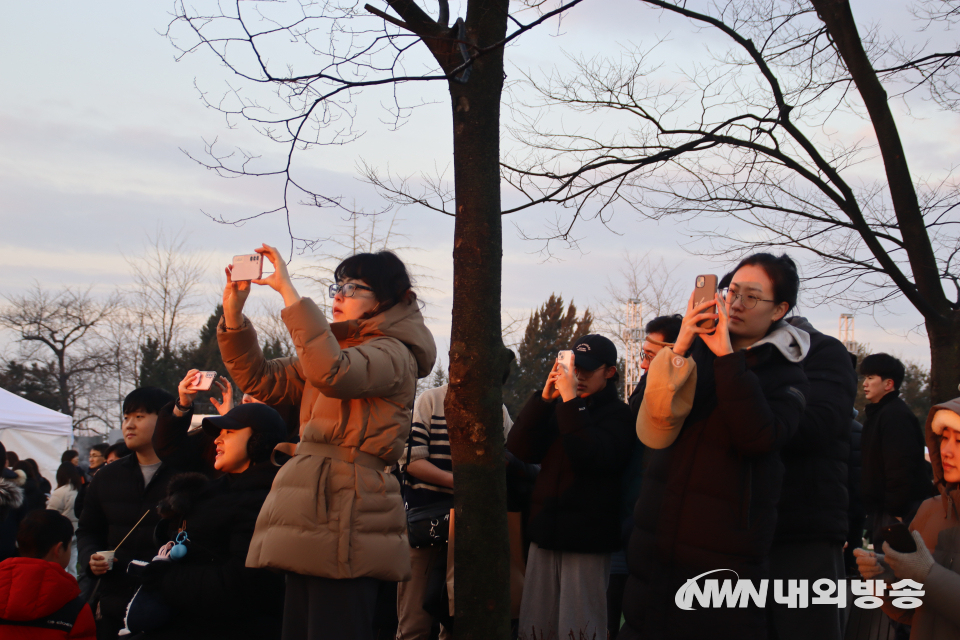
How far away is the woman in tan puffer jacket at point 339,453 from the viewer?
9.41 ft

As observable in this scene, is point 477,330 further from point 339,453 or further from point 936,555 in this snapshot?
point 936,555

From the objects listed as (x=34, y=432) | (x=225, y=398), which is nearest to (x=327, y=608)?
(x=225, y=398)

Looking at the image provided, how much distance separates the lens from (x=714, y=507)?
2.75m

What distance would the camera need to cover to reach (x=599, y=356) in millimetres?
4547

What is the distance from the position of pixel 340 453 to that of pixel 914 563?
212 centimetres

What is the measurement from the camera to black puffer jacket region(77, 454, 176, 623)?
3.96 meters

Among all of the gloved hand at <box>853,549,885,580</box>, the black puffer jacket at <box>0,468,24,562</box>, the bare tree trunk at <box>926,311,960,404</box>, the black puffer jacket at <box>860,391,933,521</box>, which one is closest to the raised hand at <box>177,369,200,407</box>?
the black puffer jacket at <box>0,468,24,562</box>

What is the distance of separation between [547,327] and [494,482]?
45.3 m

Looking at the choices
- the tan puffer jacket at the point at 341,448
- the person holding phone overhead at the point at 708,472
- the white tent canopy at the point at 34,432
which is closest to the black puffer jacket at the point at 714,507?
the person holding phone overhead at the point at 708,472

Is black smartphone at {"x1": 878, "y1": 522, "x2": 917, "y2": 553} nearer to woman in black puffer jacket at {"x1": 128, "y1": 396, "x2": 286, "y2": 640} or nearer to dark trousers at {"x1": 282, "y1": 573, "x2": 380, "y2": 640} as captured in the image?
dark trousers at {"x1": 282, "y1": 573, "x2": 380, "y2": 640}

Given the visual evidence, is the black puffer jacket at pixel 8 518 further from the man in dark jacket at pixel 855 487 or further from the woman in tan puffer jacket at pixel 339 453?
the man in dark jacket at pixel 855 487

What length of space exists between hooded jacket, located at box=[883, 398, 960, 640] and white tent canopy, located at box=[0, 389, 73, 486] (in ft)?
52.7

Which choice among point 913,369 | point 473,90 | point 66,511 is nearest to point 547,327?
point 913,369

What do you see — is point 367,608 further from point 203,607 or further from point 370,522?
point 203,607
